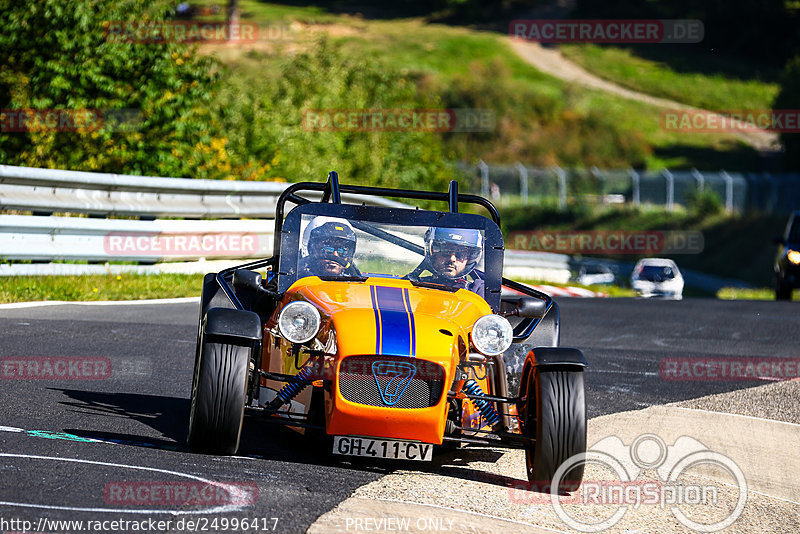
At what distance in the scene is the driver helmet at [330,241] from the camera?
7.38 metres

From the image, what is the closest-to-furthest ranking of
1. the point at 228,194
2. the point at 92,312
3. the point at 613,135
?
the point at 92,312 < the point at 228,194 < the point at 613,135

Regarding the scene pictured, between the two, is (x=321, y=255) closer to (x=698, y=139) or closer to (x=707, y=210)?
(x=707, y=210)

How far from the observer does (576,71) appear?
8619 centimetres

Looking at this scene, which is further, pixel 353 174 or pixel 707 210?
pixel 707 210

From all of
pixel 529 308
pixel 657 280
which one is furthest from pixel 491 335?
pixel 657 280

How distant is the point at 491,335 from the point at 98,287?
7705 millimetres

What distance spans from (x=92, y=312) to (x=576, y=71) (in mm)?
77441

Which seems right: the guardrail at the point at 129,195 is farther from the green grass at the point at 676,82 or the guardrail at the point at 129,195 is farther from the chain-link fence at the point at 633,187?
the green grass at the point at 676,82

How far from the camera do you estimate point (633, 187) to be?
48.8 meters

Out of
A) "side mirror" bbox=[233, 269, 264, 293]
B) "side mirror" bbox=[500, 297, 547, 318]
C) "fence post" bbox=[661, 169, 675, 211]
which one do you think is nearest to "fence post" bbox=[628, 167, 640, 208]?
"fence post" bbox=[661, 169, 675, 211]

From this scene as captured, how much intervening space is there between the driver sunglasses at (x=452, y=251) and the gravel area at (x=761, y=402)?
2.69 metres

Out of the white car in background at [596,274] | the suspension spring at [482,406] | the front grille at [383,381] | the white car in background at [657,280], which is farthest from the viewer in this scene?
the white car in background at [596,274]

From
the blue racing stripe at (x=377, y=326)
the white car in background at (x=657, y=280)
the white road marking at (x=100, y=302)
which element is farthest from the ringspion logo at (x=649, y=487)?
the white car in background at (x=657, y=280)

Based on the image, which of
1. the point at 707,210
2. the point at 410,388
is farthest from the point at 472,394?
the point at 707,210
